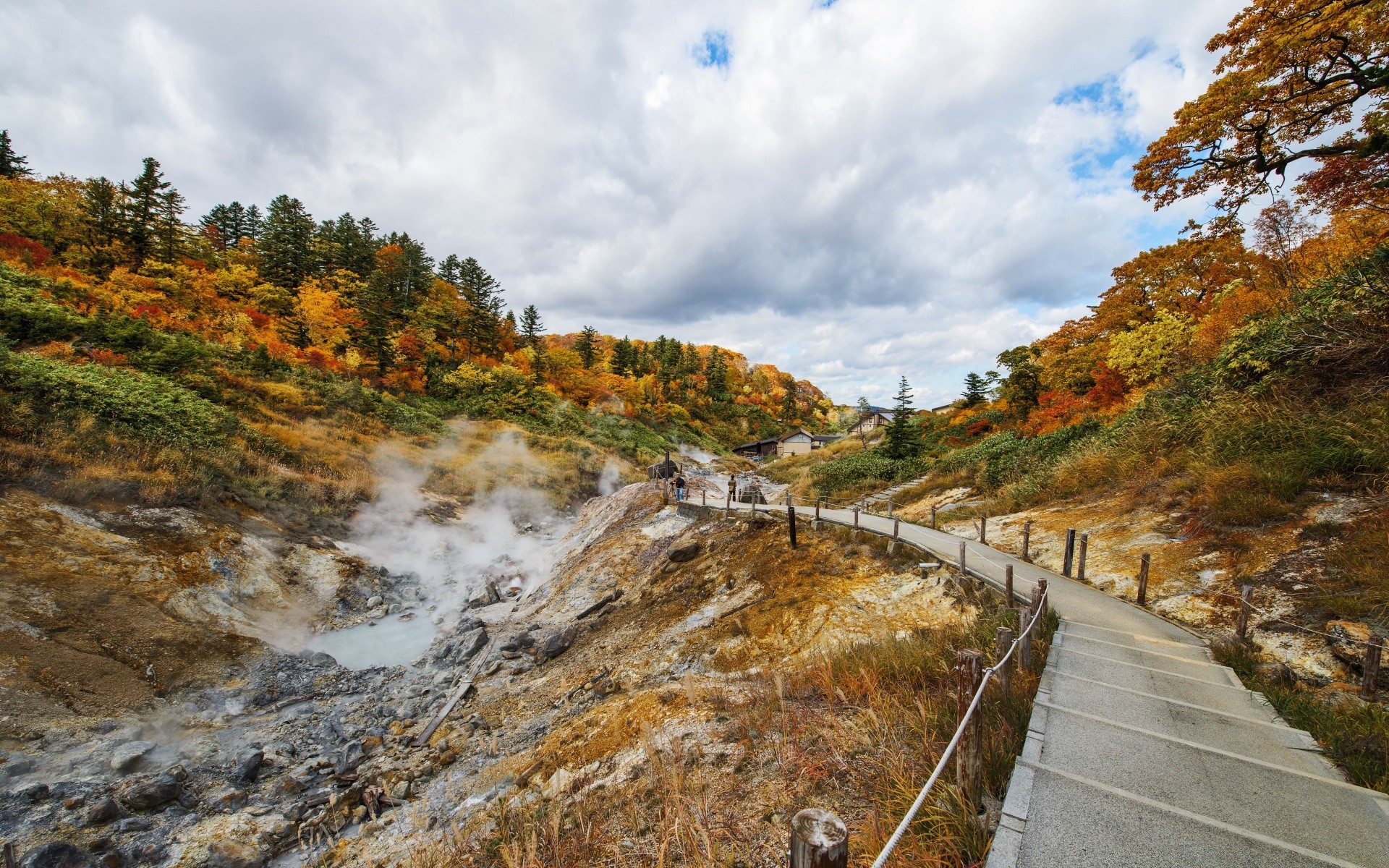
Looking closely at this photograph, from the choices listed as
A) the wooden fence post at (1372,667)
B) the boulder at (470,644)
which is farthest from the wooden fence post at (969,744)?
the boulder at (470,644)

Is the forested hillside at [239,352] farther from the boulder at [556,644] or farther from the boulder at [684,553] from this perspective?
the boulder at [684,553]

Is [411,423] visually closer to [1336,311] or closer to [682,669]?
[682,669]

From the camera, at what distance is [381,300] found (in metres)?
41.8

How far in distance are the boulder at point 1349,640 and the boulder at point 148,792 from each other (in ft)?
56.0

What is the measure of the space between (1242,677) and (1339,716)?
1.40 m

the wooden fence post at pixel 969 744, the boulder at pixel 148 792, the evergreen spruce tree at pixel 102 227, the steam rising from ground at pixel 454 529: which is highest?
the evergreen spruce tree at pixel 102 227

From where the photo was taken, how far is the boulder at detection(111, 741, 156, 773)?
8125mm

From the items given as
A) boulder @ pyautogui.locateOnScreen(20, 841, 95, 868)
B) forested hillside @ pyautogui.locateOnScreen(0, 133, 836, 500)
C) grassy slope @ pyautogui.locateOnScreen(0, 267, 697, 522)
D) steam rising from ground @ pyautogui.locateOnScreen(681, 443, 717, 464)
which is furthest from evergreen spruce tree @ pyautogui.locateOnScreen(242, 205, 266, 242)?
boulder @ pyautogui.locateOnScreen(20, 841, 95, 868)

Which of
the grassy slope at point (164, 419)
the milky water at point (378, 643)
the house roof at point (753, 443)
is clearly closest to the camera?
the milky water at point (378, 643)

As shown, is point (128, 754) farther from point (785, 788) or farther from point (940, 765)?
point (940, 765)

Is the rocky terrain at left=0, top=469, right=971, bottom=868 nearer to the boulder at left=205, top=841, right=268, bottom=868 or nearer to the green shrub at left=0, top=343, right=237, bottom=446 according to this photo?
the boulder at left=205, top=841, right=268, bottom=868

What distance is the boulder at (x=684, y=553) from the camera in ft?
51.9

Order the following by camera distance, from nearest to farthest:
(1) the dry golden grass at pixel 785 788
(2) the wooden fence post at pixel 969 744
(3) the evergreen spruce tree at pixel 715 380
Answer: (2) the wooden fence post at pixel 969 744
(1) the dry golden grass at pixel 785 788
(3) the evergreen spruce tree at pixel 715 380

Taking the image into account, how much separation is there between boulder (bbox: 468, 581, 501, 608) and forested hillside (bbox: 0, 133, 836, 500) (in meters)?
9.08
